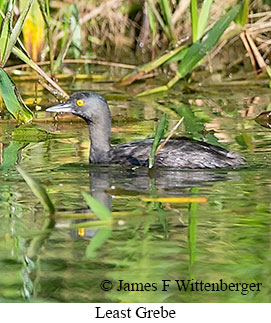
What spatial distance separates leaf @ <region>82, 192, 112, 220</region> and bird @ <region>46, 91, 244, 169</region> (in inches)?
81.4

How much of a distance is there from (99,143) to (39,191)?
8.65ft

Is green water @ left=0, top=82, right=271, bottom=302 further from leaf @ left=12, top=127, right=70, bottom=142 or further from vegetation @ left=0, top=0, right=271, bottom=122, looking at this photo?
vegetation @ left=0, top=0, right=271, bottom=122

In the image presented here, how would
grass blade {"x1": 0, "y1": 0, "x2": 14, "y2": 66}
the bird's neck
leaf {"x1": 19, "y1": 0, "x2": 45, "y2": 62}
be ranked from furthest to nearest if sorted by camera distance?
leaf {"x1": 19, "y1": 0, "x2": 45, "y2": 62} → grass blade {"x1": 0, "y1": 0, "x2": 14, "y2": 66} → the bird's neck

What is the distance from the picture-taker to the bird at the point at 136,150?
8484 millimetres

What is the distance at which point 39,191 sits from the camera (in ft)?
21.0

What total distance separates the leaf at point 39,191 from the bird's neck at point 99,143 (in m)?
2.30

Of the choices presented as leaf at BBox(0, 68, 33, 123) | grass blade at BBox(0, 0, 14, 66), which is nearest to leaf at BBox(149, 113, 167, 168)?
leaf at BBox(0, 68, 33, 123)

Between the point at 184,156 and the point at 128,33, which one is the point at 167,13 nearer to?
the point at 184,156

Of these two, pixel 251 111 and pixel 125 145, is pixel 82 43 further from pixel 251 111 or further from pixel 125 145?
pixel 125 145

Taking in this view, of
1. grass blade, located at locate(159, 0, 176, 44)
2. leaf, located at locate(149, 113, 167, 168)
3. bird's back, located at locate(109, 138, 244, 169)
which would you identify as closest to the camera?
leaf, located at locate(149, 113, 167, 168)

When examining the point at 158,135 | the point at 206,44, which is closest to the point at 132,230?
the point at 158,135

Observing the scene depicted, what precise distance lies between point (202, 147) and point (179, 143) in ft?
0.67

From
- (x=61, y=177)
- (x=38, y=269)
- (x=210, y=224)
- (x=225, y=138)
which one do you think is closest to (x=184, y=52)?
(x=225, y=138)

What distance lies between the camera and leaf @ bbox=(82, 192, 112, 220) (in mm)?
6379
